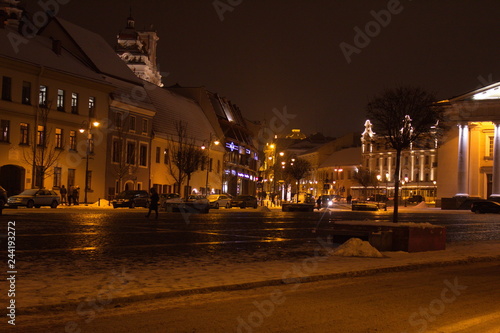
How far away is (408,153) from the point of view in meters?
123

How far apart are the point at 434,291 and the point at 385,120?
63.2 feet

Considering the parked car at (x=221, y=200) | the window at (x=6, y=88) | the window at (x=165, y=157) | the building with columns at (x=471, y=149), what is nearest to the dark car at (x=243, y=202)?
the parked car at (x=221, y=200)

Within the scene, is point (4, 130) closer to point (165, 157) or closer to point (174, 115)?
point (165, 157)

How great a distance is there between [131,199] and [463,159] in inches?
1959

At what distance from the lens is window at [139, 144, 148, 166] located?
66.7 meters

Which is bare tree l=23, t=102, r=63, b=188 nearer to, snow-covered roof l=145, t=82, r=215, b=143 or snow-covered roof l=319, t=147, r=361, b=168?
snow-covered roof l=145, t=82, r=215, b=143

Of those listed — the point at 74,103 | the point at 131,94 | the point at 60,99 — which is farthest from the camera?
the point at 131,94

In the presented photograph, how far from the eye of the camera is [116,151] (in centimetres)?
6203

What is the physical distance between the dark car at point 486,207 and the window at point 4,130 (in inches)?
1802

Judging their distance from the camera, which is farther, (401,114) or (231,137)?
(231,137)

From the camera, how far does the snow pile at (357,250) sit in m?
18.0

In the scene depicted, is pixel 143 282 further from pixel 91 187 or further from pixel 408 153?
pixel 408 153

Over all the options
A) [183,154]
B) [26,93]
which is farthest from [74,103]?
[183,154]

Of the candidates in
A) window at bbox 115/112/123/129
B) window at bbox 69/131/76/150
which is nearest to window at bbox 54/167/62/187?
window at bbox 69/131/76/150
